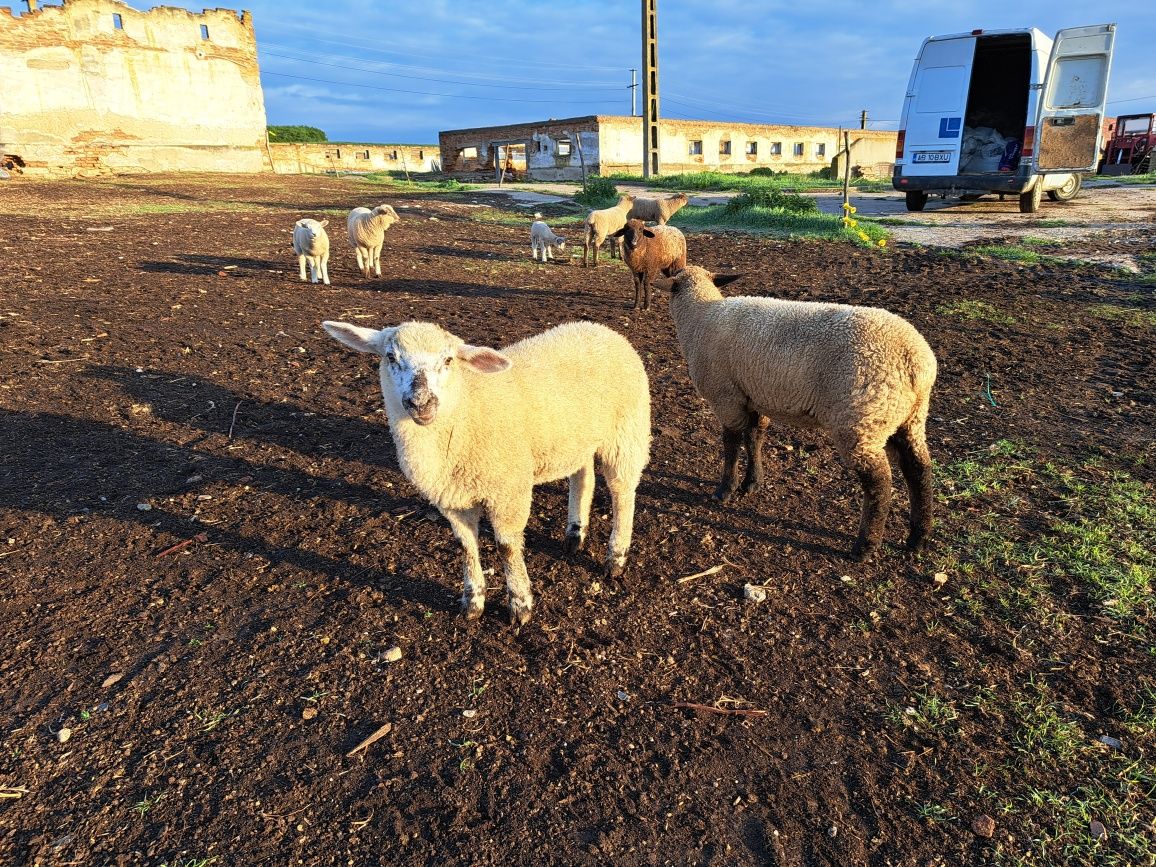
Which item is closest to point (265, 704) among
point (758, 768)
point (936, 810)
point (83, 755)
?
point (83, 755)

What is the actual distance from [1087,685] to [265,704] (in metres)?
A: 3.89

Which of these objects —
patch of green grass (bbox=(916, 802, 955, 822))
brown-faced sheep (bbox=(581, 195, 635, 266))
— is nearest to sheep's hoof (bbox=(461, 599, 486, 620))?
patch of green grass (bbox=(916, 802, 955, 822))

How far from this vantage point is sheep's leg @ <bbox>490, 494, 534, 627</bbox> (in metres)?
3.38

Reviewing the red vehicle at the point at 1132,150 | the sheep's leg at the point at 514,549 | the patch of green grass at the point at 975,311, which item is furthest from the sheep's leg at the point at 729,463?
the red vehicle at the point at 1132,150

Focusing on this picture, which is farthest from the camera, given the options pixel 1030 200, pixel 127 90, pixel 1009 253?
pixel 127 90

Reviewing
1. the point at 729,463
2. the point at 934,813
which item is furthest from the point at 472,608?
the point at 934,813

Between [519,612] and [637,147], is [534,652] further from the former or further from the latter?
[637,147]

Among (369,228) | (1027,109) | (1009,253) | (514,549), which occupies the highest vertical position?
(1027,109)

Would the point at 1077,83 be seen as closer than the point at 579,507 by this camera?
No

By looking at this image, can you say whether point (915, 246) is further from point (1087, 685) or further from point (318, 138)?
point (318, 138)

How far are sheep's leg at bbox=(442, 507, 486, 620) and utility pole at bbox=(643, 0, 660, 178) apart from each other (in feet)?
109

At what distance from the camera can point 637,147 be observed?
134 ft

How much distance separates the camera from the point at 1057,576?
12.1 ft

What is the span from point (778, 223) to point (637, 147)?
26.3m
